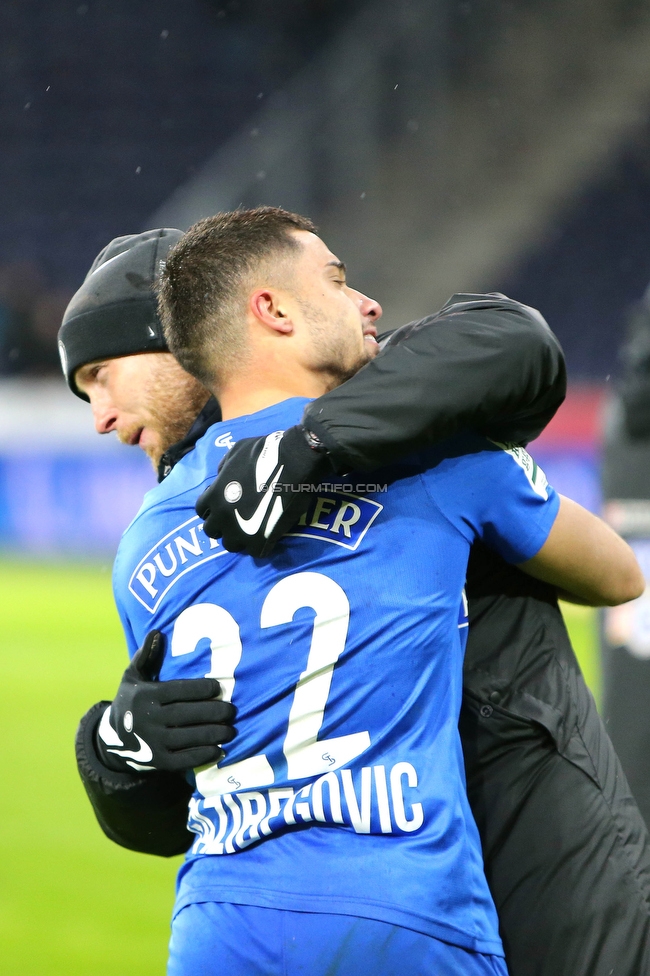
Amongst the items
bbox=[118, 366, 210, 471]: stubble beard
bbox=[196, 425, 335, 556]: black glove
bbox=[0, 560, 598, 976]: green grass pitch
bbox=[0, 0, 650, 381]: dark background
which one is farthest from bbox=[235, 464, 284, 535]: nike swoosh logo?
bbox=[0, 0, 650, 381]: dark background

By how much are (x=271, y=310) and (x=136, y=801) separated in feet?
2.65

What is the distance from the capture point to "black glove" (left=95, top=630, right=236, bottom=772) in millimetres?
1467

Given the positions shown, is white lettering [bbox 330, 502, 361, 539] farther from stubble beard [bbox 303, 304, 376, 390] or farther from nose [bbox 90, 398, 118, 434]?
nose [bbox 90, 398, 118, 434]

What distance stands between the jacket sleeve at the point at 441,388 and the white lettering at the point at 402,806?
0.37 m

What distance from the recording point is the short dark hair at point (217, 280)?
1582 millimetres

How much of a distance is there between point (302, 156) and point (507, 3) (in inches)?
144

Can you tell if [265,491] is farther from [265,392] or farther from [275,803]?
[275,803]

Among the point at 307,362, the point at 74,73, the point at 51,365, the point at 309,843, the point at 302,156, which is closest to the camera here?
the point at 309,843

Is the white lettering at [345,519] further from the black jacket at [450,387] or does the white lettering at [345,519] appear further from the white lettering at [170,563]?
the white lettering at [170,563]

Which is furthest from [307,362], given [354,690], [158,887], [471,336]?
[158,887]

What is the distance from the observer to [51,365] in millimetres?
14508

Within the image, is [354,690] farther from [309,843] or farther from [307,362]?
[307,362]

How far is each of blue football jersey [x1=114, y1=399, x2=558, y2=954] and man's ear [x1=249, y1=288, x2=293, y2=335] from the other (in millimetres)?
104

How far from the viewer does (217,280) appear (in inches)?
62.6
